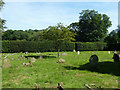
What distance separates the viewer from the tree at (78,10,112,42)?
170 feet

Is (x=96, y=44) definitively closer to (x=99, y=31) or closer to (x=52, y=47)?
(x=52, y=47)

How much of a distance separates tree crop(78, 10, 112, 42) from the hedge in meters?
15.6

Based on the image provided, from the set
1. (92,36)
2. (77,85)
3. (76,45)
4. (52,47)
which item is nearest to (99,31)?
(92,36)

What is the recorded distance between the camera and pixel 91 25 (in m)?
52.9

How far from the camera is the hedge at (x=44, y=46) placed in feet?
102

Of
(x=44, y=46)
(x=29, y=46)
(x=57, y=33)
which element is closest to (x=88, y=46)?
(x=44, y=46)

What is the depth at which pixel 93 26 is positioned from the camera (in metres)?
52.2

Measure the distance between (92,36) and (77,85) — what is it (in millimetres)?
47102

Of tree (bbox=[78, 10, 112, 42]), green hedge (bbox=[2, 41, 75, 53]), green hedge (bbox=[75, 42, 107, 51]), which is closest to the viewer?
green hedge (bbox=[2, 41, 75, 53])

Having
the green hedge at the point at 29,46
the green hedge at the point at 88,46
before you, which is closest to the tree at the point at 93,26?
the green hedge at the point at 88,46

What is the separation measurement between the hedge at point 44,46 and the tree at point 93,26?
15.6 m

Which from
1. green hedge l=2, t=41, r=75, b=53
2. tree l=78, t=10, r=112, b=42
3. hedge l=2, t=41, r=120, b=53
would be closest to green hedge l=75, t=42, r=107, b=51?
hedge l=2, t=41, r=120, b=53

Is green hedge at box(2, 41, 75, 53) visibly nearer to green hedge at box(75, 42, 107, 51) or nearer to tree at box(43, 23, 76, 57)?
green hedge at box(75, 42, 107, 51)

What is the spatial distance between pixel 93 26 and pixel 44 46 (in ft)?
89.3
